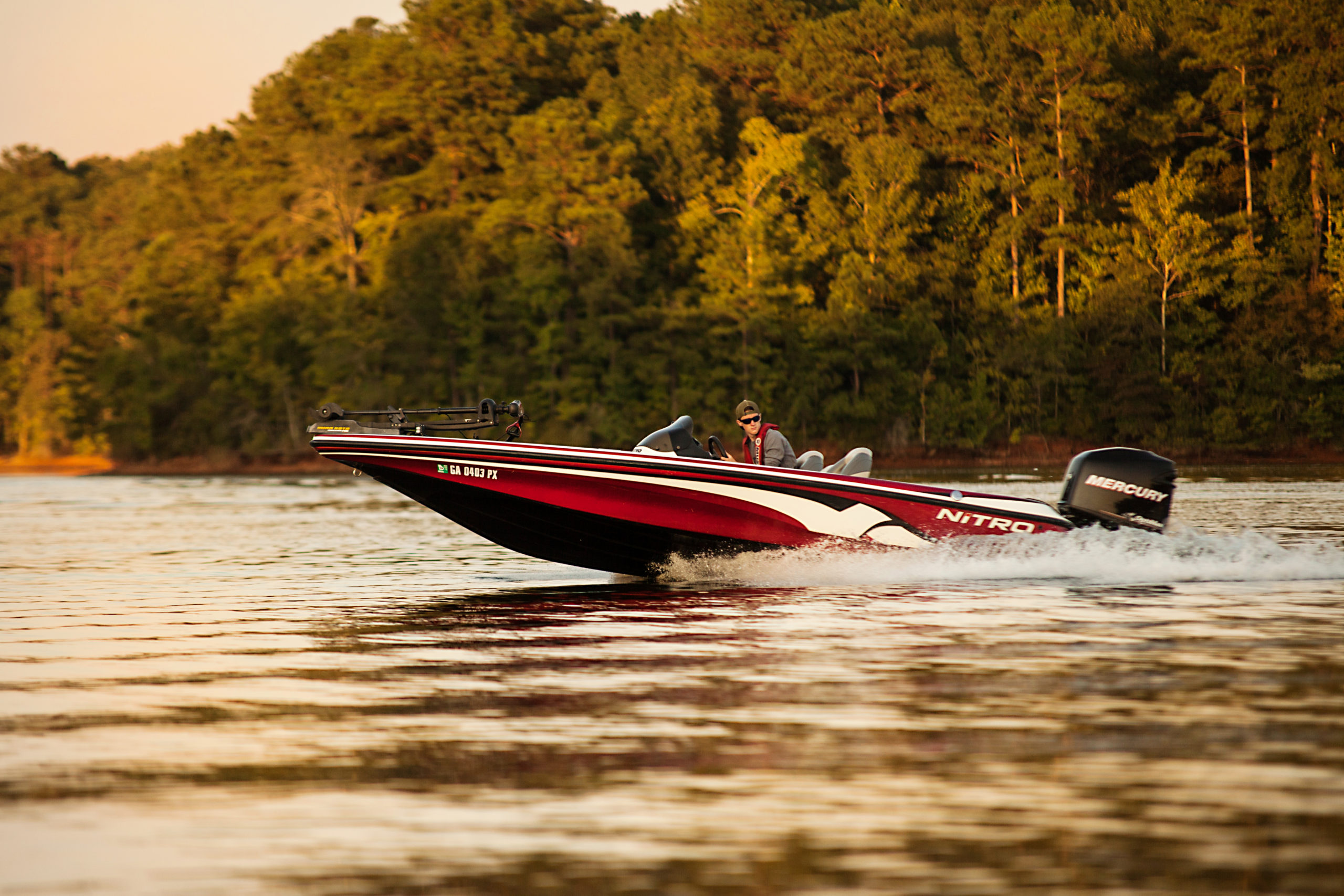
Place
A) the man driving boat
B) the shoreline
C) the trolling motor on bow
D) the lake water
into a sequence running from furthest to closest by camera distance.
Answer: the shoreline < the man driving boat < the trolling motor on bow < the lake water

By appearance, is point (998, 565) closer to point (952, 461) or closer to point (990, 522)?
point (990, 522)

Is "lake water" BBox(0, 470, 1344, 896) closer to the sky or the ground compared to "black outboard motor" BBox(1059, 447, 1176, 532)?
closer to the ground

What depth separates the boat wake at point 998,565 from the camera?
1266 centimetres

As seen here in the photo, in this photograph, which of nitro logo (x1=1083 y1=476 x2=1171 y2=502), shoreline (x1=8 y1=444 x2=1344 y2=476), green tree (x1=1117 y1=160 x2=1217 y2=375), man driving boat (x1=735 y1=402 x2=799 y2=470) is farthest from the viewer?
green tree (x1=1117 y1=160 x2=1217 y2=375)

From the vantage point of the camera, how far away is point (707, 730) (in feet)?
21.8

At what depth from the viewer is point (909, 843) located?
4.84 metres

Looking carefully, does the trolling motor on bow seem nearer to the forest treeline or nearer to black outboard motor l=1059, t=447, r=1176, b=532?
black outboard motor l=1059, t=447, r=1176, b=532

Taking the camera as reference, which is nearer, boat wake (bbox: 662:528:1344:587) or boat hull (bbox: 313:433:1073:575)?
boat hull (bbox: 313:433:1073:575)

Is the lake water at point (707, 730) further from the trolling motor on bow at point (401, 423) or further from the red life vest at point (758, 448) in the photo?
the trolling motor on bow at point (401, 423)

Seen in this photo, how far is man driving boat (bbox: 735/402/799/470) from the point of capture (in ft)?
42.3

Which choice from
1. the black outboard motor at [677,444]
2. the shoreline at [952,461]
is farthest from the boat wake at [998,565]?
the shoreline at [952,461]

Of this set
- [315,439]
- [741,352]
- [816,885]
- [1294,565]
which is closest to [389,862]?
[816,885]

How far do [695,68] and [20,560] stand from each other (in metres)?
49.2

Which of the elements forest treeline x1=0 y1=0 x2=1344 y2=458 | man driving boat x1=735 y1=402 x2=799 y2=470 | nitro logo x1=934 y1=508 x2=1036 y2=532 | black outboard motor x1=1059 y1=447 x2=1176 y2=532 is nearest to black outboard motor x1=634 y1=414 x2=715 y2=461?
man driving boat x1=735 y1=402 x2=799 y2=470
